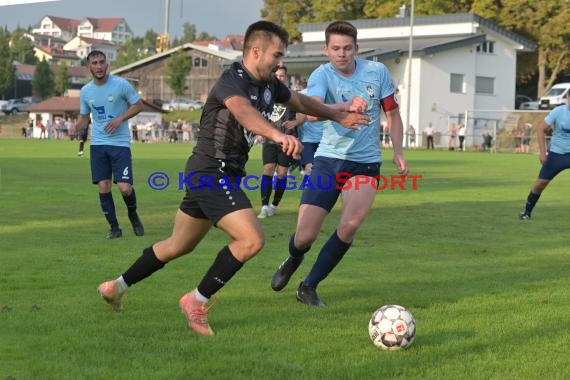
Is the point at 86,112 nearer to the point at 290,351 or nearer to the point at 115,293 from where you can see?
the point at 115,293

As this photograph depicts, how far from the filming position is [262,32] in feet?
19.3

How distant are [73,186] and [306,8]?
195 ft

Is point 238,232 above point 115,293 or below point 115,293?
above

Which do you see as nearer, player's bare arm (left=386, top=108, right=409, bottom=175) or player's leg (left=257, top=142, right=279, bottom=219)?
player's bare arm (left=386, top=108, right=409, bottom=175)

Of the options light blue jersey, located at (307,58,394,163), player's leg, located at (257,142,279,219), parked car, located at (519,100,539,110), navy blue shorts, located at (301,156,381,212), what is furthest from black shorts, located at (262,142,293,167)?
parked car, located at (519,100,539,110)

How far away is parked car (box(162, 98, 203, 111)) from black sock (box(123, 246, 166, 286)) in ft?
245

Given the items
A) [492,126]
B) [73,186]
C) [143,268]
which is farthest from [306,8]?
[143,268]

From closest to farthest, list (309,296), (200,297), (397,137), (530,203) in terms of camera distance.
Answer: (200,297) < (309,296) < (397,137) < (530,203)

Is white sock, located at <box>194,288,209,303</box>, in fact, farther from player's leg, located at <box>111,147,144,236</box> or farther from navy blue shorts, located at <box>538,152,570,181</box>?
navy blue shorts, located at <box>538,152,570,181</box>

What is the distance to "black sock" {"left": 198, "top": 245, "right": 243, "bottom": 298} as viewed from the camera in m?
6.08

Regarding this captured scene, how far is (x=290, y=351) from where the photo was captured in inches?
220

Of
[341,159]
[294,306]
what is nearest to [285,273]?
[294,306]

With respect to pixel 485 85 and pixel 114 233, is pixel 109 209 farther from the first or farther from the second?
pixel 485 85

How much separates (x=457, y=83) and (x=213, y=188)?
57185 mm
